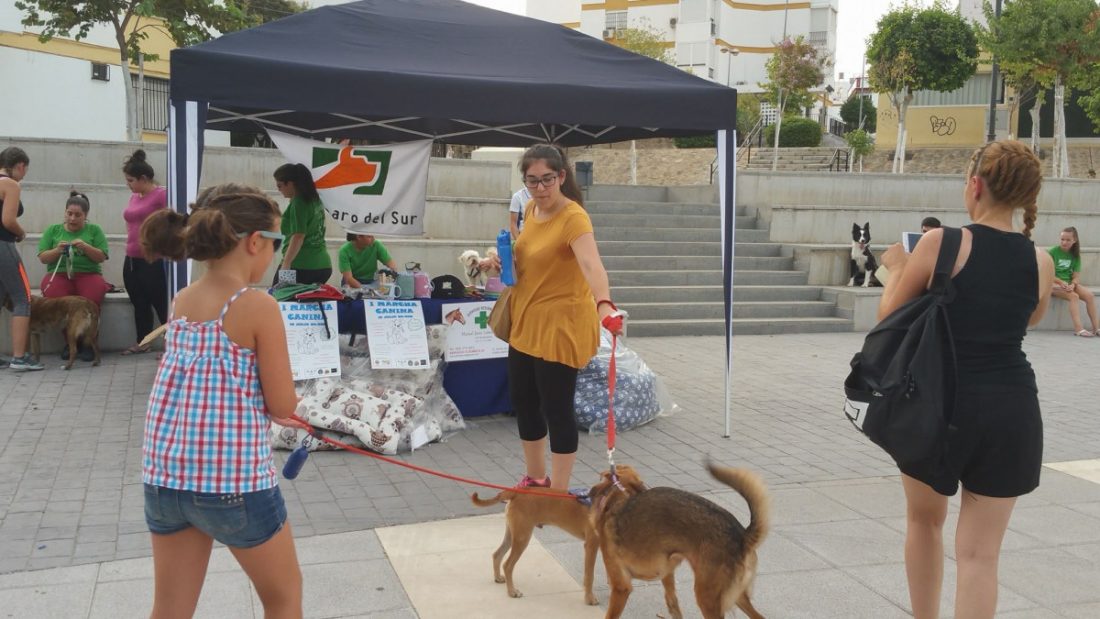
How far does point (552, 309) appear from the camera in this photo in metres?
4.17

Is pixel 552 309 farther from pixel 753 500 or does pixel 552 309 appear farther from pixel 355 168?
pixel 355 168

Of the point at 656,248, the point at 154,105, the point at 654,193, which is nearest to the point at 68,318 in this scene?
the point at 656,248

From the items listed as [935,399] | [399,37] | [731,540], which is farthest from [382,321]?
[935,399]

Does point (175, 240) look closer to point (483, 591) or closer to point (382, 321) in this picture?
point (483, 591)

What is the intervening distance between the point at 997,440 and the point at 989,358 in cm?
25

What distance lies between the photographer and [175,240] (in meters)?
2.39

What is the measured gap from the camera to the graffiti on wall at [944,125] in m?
30.4

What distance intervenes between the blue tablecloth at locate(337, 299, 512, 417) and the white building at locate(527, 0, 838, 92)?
4763cm

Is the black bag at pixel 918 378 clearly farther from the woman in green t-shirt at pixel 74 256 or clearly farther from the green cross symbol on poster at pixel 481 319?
the woman in green t-shirt at pixel 74 256

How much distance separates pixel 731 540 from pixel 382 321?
3.80 m

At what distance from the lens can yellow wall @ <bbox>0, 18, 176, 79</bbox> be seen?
66.8 ft

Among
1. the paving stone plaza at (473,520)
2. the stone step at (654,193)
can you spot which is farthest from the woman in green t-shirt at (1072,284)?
the stone step at (654,193)

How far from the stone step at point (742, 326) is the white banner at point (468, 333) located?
5.02 meters

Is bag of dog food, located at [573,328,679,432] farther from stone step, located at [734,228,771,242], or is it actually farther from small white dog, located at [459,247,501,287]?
stone step, located at [734,228,771,242]
